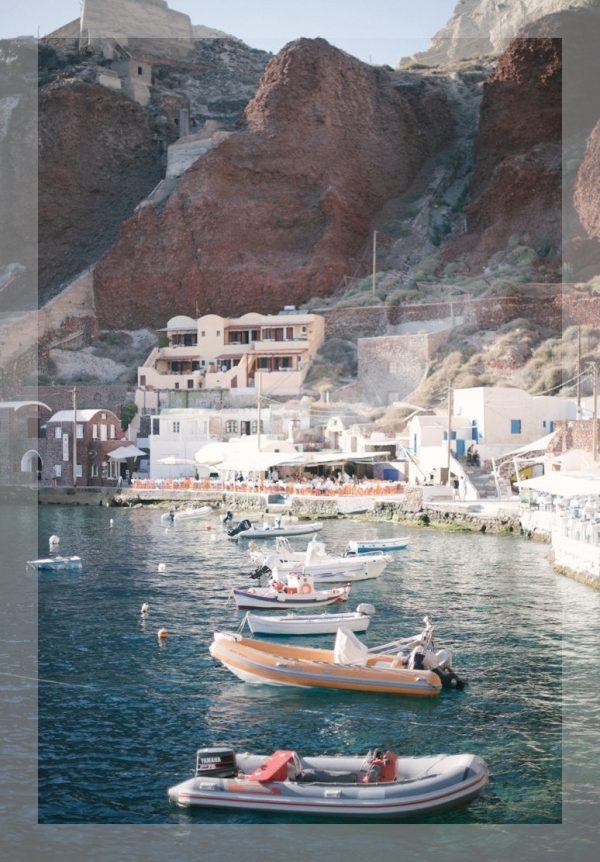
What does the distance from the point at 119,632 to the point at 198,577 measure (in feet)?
29.1

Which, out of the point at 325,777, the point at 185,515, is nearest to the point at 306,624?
the point at 325,777

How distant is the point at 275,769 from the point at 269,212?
83.2 meters

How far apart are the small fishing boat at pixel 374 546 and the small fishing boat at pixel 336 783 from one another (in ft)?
73.9

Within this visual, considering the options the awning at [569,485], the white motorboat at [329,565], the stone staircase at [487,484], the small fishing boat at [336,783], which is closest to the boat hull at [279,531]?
the white motorboat at [329,565]

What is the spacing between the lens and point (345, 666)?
22.1 meters

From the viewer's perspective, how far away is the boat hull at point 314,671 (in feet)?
71.7

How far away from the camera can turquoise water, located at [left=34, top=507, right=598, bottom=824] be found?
1714 centimetres

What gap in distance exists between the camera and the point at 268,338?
8350 centimetres

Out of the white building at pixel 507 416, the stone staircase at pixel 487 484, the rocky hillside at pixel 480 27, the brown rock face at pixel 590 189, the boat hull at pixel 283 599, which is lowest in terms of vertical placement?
the boat hull at pixel 283 599

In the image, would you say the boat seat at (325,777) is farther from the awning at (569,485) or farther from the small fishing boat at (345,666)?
the awning at (569,485)

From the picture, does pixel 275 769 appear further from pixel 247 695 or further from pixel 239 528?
pixel 239 528

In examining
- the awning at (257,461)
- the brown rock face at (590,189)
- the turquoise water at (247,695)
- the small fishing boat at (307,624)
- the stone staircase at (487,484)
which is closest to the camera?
the turquoise water at (247,695)

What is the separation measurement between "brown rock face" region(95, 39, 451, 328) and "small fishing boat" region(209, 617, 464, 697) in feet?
225

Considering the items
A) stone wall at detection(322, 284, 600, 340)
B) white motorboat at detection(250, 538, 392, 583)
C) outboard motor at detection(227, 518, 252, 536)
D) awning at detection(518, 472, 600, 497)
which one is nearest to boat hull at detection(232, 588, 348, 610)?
white motorboat at detection(250, 538, 392, 583)
